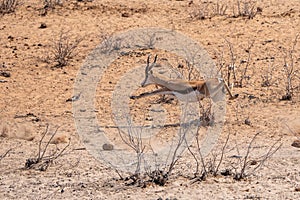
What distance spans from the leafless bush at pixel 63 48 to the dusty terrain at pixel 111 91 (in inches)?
2.8

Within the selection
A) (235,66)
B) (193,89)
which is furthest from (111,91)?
(235,66)

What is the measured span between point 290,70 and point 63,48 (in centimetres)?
305

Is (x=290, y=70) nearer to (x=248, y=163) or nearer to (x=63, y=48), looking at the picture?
(x=63, y=48)

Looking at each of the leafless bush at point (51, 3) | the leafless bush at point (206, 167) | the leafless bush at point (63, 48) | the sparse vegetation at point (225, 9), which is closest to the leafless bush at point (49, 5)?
the leafless bush at point (51, 3)

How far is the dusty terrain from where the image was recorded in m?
5.84

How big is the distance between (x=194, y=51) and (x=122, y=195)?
15.4 feet

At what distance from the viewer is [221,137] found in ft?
24.2

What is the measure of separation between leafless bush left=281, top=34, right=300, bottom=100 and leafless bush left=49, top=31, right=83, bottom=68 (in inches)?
110

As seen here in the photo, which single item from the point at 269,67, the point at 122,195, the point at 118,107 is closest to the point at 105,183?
the point at 122,195

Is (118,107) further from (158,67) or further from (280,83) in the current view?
(280,83)

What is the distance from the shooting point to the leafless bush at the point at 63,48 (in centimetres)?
963

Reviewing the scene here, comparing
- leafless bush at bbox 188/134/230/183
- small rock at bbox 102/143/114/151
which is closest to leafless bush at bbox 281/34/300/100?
leafless bush at bbox 188/134/230/183

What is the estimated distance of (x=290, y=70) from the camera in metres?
9.27

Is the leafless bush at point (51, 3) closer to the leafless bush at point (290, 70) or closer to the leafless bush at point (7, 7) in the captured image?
the leafless bush at point (7, 7)
